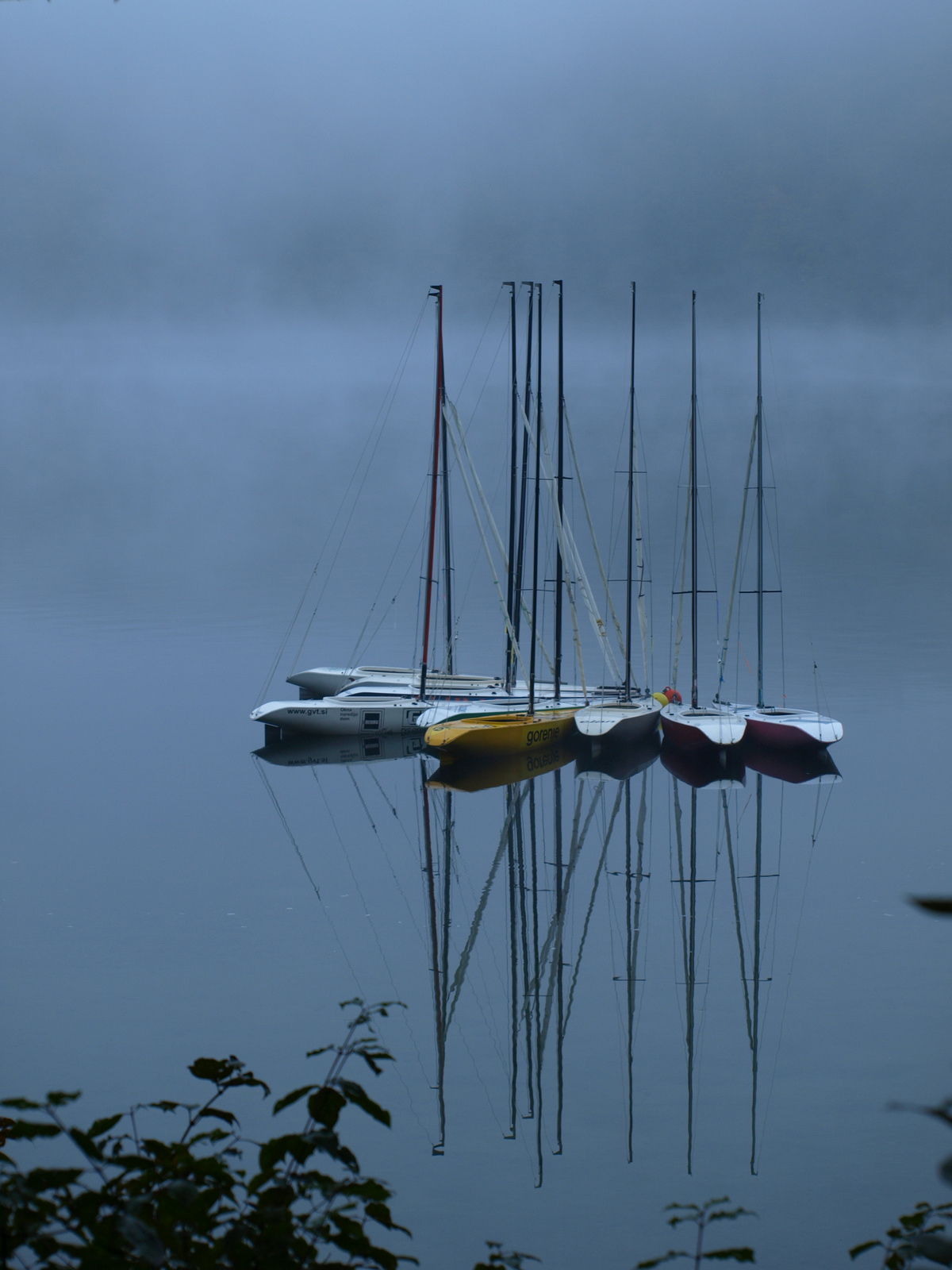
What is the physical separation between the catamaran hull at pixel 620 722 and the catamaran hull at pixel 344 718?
14.8 feet

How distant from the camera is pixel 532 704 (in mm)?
28984

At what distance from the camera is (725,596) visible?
9100cm

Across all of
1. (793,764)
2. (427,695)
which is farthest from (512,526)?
(793,764)

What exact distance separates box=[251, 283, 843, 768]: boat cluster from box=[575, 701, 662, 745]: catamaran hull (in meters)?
0.03

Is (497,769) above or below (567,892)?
above

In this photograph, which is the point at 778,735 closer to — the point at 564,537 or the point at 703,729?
the point at 703,729

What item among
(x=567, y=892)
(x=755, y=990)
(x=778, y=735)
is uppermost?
(x=778, y=735)

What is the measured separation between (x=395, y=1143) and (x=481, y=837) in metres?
11.0

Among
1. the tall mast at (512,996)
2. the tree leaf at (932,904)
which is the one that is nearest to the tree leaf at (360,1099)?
the tree leaf at (932,904)

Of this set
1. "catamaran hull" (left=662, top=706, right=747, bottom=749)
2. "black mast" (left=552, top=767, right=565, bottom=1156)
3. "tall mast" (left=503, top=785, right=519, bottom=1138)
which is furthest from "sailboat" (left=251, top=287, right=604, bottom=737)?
"tall mast" (left=503, top=785, right=519, bottom=1138)

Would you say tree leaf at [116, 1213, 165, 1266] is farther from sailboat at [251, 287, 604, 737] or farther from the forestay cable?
the forestay cable

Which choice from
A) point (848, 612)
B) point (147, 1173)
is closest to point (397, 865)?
point (147, 1173)

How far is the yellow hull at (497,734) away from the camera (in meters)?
27.3

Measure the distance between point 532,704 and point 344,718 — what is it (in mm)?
5416
